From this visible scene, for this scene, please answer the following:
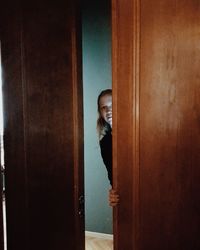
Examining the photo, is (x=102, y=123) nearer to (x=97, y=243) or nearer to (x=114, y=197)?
(x=97, y=243)

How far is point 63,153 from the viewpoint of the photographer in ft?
5.80

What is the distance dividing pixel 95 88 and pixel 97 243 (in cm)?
178

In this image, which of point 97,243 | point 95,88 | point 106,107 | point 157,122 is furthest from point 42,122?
point 97,243

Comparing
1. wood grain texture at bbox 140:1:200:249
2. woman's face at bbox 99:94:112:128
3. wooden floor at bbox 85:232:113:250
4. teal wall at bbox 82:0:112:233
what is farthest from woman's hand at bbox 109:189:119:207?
wooden floor at bbox 85:232:113:250

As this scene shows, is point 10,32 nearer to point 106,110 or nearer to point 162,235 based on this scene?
point 162,235

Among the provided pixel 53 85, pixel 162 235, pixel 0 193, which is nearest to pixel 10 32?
pixel 53 85

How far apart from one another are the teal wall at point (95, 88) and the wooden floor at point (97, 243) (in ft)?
0.33

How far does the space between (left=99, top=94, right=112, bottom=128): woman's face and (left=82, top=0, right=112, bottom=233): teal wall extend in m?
0.16

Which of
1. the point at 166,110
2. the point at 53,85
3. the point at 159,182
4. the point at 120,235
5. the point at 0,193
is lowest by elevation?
the point at 120,235

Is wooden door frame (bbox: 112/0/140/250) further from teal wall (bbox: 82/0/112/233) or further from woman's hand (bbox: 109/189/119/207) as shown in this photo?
teal wall (bbox: 82/0/112/233)

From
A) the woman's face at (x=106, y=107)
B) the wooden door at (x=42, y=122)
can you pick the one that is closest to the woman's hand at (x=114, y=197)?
the wooden door at (x=42, y=122)

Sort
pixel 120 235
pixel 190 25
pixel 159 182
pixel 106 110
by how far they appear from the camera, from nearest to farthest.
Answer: pixel 190 25, pixel 159 182, pixel 120 235, pixel 106 110

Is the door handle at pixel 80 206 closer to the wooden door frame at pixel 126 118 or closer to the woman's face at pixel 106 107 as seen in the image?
the wooden door frame at pixel 126 118

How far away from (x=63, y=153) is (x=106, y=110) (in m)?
1.58
